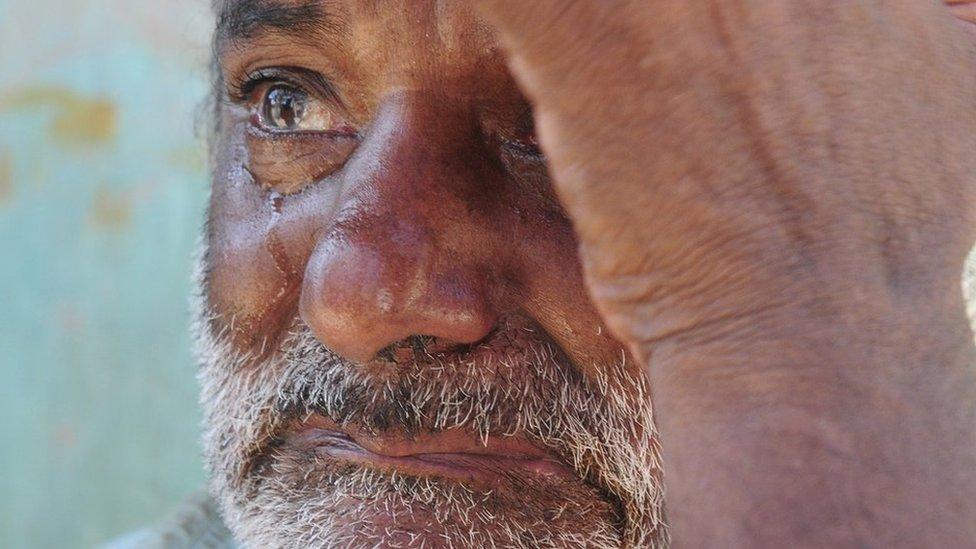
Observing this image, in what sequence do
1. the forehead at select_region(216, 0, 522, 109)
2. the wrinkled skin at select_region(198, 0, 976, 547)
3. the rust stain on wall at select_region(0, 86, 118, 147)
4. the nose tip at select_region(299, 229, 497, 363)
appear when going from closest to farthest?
the wrinkled skin at select_region(198, 0, 976, 547)
the nose tip at select_region(299, 229, 497, 363)
the forehead at select_region(216, 0, 522, 109)
the rust stain on wall at select_region(0, 86, 118, 147)

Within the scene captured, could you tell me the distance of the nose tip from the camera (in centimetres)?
116

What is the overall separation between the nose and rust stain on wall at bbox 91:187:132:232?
2556 millimetres

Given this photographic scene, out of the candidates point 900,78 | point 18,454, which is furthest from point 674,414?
point 18,454

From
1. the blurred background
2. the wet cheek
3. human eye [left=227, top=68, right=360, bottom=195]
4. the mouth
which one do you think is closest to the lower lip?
the mouth

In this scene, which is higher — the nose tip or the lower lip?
the nose tip

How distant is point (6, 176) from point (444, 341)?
2850mm

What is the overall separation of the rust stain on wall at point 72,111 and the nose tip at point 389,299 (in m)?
2.66

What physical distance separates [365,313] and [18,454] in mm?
3019

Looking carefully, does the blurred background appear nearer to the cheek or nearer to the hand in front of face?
the cheek

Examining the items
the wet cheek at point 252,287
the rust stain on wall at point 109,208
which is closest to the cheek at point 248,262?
the wet cheek at point 252,287

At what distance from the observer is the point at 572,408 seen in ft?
4.09

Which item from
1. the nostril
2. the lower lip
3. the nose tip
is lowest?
the lower lip

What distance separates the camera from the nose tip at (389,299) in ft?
3.81

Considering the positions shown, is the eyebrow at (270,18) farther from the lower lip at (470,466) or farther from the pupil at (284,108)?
the lower lip at (470,466)
